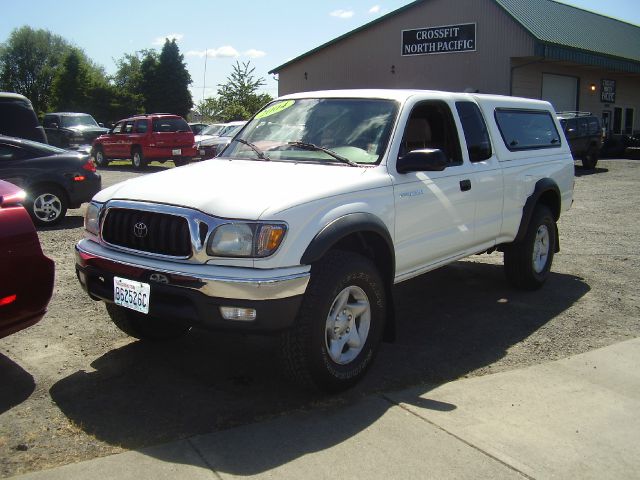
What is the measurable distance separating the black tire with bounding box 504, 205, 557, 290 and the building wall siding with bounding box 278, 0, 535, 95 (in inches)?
756

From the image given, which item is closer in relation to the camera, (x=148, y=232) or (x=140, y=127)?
(x=148, y=232)

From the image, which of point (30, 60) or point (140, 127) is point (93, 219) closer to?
point (140, 127)

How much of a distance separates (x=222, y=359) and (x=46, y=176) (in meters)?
6.45

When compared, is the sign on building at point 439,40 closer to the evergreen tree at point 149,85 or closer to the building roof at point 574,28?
the building roof at point 574,28

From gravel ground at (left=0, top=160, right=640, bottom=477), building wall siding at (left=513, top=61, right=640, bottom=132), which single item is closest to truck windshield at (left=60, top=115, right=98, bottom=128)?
building wall siding at (left=513, top=61, right=640, bottom=132)

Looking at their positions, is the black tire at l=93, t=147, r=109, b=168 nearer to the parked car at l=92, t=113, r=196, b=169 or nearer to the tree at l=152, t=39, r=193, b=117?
the parked car at l=92, t=113, r=196, b=169

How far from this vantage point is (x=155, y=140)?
21234mm

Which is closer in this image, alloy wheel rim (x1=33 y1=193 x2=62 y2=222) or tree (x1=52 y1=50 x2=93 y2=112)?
alloy wheel rim (x1=33 y1=193 x2=62 y2=222)

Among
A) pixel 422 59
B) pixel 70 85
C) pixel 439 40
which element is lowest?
pixel 422 59

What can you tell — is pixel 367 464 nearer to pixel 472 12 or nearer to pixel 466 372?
→ pixel 466 372

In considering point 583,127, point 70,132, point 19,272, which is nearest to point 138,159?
point 70,132

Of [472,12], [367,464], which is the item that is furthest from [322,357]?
[472,12]

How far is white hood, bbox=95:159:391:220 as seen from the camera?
12.3 ft

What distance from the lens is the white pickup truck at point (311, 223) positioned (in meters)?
3.66
